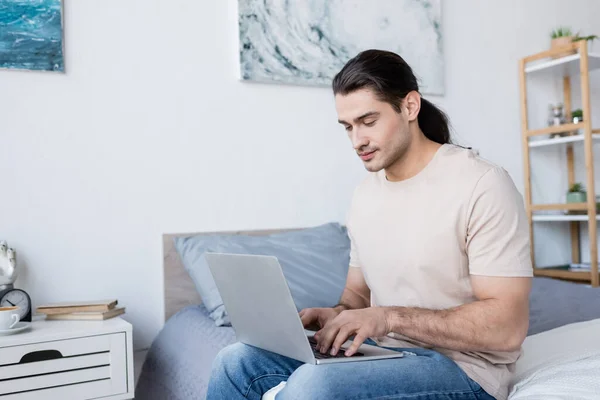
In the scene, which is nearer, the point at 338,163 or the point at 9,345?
the point at 9,345

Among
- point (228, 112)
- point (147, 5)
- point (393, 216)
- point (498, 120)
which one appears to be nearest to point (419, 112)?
point (393, 216)

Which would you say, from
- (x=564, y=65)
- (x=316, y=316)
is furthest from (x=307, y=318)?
(x=564, y=65)

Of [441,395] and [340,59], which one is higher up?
[340,59]

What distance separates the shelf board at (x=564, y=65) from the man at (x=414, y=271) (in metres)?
1.75

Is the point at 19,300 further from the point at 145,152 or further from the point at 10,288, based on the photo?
the point at 145,152

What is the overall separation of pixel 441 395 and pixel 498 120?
216 cm

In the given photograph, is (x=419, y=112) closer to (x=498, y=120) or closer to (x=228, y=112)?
(x=228, y=112)

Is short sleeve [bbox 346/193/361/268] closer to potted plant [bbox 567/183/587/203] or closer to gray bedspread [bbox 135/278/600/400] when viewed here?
gray bedspread [bbox 135/278/600/400]

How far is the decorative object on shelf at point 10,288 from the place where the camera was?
5.98ft

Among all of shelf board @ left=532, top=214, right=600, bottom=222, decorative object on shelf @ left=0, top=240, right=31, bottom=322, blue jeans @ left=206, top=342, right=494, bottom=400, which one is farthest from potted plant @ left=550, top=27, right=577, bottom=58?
decorative object on shelf @ left=0, top=240, right=31, bottom=322

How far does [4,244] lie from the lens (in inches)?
74.5

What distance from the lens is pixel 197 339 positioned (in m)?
1.77

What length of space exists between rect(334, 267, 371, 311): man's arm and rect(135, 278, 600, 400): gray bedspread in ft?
1.16

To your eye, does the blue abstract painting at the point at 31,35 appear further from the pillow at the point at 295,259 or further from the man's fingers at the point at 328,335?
the man's fingers at the point at 328,335
